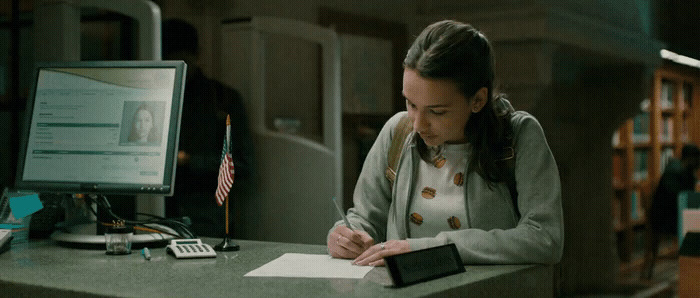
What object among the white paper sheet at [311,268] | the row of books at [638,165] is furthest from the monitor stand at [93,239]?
the row of books at [638,165]

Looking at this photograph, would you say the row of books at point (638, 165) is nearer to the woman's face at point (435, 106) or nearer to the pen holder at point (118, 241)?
the woman's face at point (435, 106)

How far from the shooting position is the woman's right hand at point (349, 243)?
138 cm

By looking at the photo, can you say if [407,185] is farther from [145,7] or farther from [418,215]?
[145,7]

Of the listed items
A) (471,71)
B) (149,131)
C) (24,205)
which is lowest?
(24,205)

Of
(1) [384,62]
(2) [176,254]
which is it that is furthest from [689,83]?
(2) [176,254]

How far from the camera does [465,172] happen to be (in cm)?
144

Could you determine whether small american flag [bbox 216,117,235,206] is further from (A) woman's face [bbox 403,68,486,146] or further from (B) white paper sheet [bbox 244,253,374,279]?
(A) woman's face [bbox 403,68,486,146]

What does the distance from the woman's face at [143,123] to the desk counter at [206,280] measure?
27cm

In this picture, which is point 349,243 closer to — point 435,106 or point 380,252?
point 380,252

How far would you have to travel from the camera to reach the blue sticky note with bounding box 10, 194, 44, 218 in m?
1.69

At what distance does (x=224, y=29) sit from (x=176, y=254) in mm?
1913

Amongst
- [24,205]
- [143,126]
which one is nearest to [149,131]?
[143,126]

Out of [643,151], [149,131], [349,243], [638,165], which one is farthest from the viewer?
[643,151]

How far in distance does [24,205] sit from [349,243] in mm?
832
